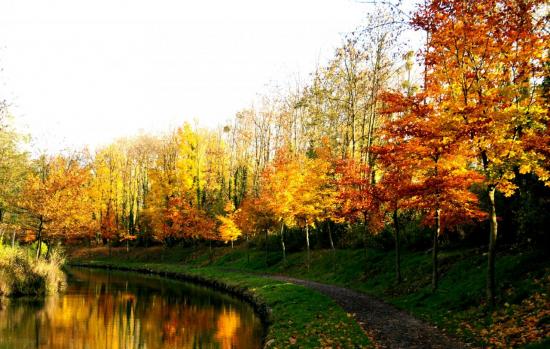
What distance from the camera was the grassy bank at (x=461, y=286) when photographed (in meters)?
12.7

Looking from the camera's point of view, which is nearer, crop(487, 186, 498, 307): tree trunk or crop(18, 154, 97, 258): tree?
crop(487, 186, 498, 307): tree trunk

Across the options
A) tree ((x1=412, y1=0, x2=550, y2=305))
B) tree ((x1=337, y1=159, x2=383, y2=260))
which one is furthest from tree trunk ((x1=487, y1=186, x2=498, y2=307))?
tree ((x1=337, y1=159, x2=383, y2=260))

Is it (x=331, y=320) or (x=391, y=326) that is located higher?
(x=391, y=326)

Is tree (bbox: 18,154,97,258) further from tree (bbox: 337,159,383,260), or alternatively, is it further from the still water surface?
tree (bbox: 337,159,383,260)

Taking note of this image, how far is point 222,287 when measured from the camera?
111ft

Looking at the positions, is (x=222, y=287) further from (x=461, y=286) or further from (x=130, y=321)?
(x=461, y=286)

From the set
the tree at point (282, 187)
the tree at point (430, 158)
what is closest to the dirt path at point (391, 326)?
A: the tree at point (430, 158)

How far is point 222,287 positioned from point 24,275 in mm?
13408

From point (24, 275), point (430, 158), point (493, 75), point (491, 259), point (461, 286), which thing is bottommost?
point (24, 275)

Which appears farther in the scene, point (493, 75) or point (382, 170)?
point (382, 170)

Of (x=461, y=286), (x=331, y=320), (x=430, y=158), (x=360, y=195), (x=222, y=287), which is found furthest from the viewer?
(x=222, y=287)

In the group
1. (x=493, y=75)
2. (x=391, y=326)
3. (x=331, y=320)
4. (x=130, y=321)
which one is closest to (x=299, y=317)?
(x=331, y=320)

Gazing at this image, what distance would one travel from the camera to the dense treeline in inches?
534

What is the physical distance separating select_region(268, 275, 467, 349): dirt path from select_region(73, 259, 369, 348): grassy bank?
21.7 inches
